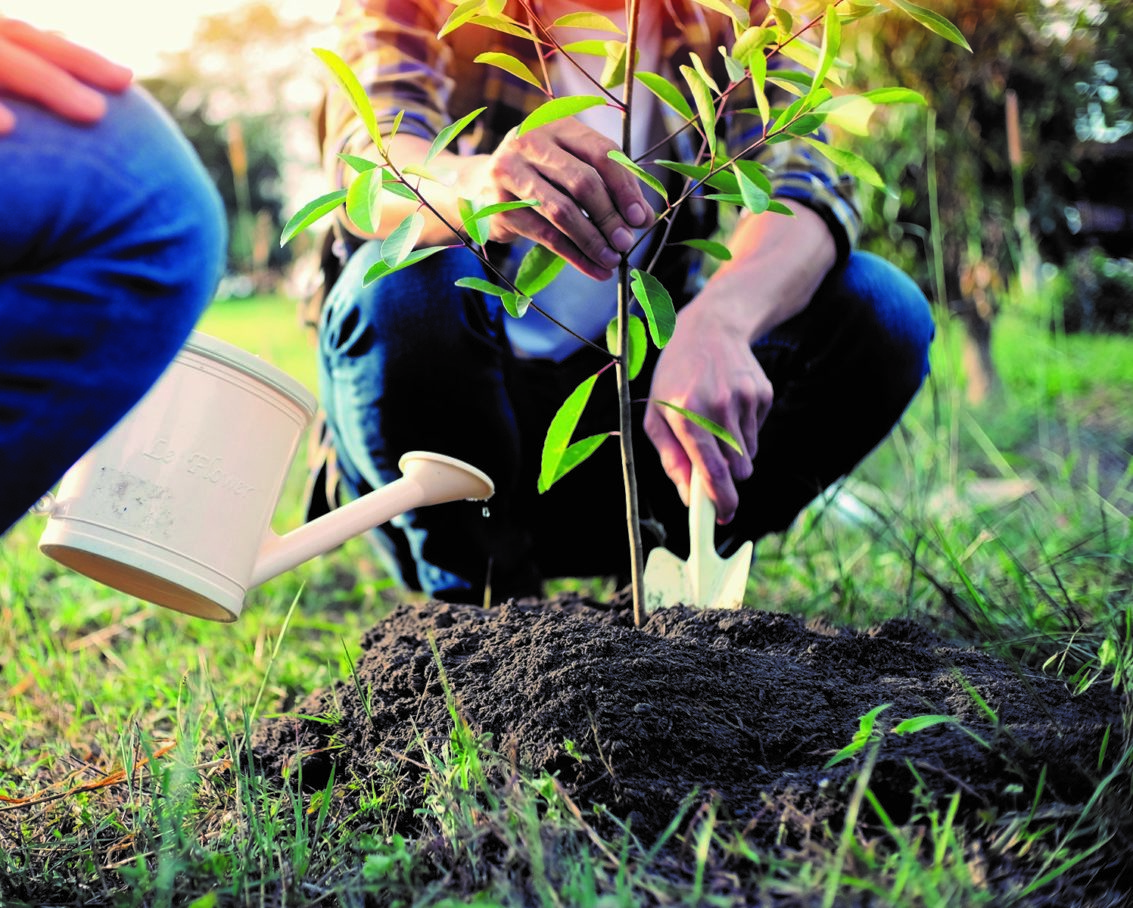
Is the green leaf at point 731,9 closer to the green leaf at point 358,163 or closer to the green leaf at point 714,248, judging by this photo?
the green leaf at point 714,248

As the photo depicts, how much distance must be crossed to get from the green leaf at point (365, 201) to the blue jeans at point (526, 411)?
1.89ft

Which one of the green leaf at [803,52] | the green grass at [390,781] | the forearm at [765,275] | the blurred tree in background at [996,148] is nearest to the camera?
the green grass at [390,781]

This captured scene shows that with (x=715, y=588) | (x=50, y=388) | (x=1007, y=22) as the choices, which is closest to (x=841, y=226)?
(x=715, y=588)

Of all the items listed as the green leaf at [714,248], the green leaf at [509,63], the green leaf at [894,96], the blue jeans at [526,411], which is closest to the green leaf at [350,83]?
the green leaf at [509,63]

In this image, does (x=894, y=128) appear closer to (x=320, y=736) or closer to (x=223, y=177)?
(x=320, y=736)

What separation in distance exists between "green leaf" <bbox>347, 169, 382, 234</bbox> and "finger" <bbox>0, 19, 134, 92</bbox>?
22cm

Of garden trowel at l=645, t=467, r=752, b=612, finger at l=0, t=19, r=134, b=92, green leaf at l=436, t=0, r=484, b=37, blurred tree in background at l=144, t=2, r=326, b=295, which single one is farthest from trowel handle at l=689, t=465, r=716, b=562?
blurred tree in background at l=144, t=2, r=326, b=295

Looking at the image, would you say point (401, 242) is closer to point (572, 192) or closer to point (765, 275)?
point (572, 192)

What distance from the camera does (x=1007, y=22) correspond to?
11.0ft

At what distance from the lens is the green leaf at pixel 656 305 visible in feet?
3.14

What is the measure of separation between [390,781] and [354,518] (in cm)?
30

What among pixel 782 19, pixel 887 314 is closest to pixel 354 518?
pixel 782 19

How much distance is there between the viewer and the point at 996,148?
3.76 meters

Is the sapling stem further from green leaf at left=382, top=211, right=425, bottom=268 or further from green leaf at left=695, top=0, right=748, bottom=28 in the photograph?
green leaf at left=382, top=211, right=425, bottom=268
